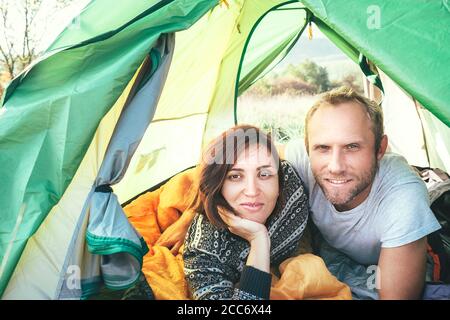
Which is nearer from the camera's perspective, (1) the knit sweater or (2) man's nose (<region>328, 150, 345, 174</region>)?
(1) the knit sweater

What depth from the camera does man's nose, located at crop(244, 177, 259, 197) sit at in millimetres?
1593

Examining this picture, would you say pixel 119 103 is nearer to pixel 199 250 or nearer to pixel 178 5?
pixel 178 5

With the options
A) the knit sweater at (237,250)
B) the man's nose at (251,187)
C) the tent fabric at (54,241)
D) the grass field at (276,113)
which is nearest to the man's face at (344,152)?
the knit sweater at (237,250)

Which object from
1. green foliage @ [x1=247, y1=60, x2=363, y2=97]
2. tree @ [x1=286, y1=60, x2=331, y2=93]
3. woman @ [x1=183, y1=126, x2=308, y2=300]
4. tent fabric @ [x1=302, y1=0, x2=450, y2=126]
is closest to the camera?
tent fabric @ [x1=302, y1=0, x2=450, y2=126]

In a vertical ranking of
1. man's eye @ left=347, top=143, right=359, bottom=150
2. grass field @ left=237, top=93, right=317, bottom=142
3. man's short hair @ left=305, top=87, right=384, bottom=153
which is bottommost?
man's eye @ left=347, top=143, right=359, bottom=150

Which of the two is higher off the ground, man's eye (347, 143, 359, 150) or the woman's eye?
man's eye (347, 143, 359, 150)

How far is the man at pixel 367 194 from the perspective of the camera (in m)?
1.48

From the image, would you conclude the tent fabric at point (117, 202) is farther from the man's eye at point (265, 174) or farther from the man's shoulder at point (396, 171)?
the man's shoulder at point (396, 171)

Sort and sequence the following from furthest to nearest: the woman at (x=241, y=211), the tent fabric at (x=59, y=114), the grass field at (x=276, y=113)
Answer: the grass field at (x=276, y=113) < the woman at (x=241, y=211) < the tent fabric at (x=59, y=114)

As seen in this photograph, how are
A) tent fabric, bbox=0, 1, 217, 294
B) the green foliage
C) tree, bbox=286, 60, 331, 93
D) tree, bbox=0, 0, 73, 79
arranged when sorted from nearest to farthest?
1. tent fabric, bbox=0, 1, 217, 294
2. tree, bbox=0, 0, 73, 79
3. the green foliage
4. tree, bbox=286, 60, 331, 93

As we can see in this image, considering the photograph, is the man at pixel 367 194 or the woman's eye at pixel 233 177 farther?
the woman's eye at pixel 233 177

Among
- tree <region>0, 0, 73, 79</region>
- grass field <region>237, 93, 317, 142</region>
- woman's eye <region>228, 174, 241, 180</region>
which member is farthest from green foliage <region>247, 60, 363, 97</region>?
woman's eye <region>228, 174, 241, 180</region>

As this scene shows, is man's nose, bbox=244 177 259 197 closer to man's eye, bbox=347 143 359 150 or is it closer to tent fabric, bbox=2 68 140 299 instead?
man's eye, bbox=347 143 359 150
